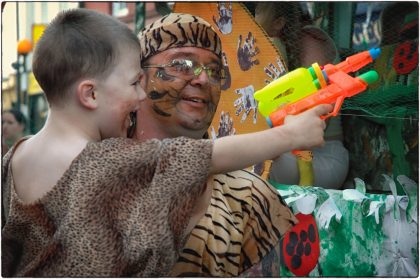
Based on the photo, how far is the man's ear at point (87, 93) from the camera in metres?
1.62

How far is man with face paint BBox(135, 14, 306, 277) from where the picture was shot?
181 centimetres

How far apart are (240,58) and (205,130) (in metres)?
1.07

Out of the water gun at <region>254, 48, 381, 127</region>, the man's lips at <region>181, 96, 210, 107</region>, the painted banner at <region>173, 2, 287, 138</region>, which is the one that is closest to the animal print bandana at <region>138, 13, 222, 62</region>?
the man's lips at <region>181, 96, 210, 107</region>

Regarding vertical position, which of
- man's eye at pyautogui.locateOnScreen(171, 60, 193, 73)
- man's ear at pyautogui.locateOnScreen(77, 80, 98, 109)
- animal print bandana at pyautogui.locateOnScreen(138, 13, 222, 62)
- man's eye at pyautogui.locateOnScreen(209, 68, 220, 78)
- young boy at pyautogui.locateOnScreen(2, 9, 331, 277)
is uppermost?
animal print bandana at pyautogui.locateOnScreen(138, 13, 222, 62)

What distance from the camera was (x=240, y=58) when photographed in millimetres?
3154

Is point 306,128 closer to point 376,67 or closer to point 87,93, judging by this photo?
point 87,93

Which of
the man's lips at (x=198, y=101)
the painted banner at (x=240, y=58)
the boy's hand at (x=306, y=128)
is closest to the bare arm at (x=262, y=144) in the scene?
the boy's hand at (x=306, y=128)

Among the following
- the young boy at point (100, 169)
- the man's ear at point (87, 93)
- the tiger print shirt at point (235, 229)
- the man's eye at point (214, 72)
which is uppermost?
the man's eye at point (214, 72)

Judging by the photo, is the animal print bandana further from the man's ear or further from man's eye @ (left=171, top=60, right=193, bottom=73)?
the man's ear

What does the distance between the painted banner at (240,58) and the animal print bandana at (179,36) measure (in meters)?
0.90

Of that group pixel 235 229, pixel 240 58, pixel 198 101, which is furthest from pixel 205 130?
pixel 240 58

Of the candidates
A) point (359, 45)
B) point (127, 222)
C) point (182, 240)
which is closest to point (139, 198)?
point (127, 222)

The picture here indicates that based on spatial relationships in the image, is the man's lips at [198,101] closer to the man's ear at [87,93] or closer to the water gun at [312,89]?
the water gun at [312,89]

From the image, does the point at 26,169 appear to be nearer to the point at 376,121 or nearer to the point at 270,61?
the point at 270,61
